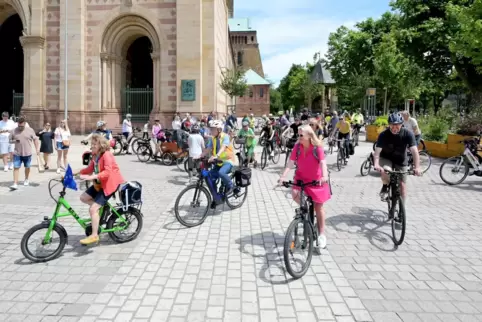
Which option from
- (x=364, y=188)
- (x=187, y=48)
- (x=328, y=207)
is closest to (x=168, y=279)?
(x=328, y=207)

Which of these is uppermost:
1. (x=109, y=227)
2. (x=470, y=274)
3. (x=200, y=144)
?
(x=200, y=144)

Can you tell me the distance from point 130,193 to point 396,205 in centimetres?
383

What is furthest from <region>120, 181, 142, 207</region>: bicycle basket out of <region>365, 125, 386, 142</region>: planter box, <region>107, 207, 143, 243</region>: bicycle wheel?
<region>365, 125, 386, 142</region>: planter box

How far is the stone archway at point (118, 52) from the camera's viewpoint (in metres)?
24.3

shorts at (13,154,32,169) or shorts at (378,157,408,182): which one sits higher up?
shorts at (378,157,408,182)

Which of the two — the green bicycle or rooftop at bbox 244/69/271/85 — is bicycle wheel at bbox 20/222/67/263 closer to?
the green bicycle

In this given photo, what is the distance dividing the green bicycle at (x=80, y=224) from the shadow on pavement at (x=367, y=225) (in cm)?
324

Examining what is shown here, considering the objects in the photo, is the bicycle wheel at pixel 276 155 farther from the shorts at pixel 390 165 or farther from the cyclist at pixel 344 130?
the shorts at pixel 390 165

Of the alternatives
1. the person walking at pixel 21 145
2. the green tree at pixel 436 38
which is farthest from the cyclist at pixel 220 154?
the green tree at pixel 436 38

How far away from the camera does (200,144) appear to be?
446 inches

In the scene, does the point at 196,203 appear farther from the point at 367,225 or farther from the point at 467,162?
the point at 467,162

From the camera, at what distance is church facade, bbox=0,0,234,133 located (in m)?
23.3

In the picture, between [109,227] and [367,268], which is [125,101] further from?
[367,268]

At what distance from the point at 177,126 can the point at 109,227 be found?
45.1 ft
